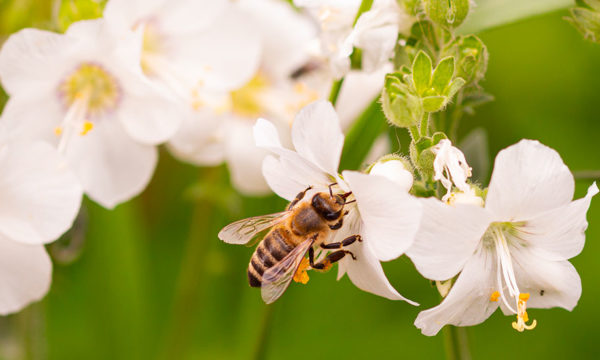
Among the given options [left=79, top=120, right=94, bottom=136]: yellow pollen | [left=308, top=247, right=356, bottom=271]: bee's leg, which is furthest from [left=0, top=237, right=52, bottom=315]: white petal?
[left=308, top=247, right=356, bottom=271]: bee's leg

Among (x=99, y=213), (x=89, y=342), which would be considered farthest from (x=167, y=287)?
(x=99, y=213)

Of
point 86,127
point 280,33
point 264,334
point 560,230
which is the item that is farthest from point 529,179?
point 280,33

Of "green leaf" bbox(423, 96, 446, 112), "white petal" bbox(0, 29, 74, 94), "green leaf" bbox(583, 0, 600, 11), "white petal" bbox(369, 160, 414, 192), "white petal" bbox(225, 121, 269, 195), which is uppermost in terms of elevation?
"green leaf" bbox(583, 0, 600, 11)

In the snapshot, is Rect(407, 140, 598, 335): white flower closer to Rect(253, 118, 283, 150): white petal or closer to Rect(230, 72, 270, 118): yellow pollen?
Rect(253, 118, 283, 150): white petal

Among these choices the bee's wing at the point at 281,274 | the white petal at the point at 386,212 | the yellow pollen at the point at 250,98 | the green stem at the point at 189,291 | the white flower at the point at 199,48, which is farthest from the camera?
the yellow pollen at the point at 250,98

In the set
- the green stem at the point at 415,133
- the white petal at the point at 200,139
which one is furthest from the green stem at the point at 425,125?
the white petal at the point at 200,139

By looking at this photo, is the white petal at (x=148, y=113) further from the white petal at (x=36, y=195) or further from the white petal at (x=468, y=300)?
the white petal at (x=468, y=300)

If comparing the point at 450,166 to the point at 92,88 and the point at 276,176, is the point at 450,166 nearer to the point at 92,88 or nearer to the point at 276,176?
the point at 276,176
